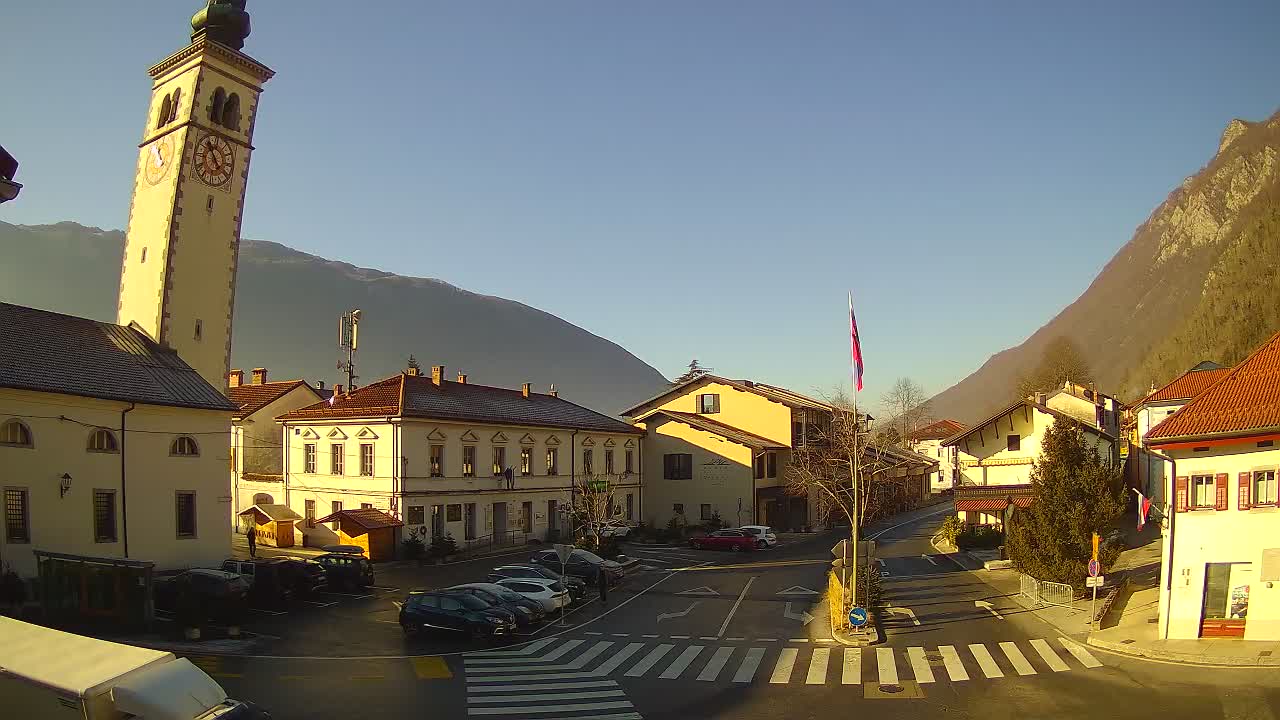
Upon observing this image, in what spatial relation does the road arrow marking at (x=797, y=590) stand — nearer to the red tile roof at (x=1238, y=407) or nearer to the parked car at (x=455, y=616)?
the parked car at (x=455, y=616)

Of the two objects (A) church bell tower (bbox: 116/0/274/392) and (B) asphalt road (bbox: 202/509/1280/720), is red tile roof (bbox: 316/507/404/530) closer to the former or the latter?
(A) church bell tower (bbox: 116/0/274/392)

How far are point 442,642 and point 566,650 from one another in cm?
395

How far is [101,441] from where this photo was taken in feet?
106

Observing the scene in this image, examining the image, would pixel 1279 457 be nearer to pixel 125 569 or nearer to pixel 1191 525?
pixel 1191 525

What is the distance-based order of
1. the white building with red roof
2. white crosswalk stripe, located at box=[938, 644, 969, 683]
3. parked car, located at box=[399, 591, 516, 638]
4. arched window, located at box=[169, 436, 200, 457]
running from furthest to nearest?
arched window, located at box=[169, 436, 200, 457]
parked car, located at box=[399, 591, 516, 638]
the white building with red roof
white crosswalk stripe, located at box=[938, 644, 969, 683]

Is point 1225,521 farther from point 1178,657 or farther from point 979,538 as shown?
point 979,538

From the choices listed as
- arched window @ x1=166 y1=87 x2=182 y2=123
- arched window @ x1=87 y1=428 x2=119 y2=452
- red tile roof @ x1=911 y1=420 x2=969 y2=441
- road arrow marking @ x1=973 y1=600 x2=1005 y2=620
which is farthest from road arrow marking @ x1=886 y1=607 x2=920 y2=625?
red tile roof @ x1=911 y1=420 x2=969 y2=441

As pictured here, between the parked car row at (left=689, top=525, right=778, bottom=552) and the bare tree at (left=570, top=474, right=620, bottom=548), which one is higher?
the bare tree at (left=570, top=474, right=620, bottom=548)

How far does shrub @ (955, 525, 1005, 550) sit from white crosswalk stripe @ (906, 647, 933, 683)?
24.9 meters

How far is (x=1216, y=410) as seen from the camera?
24.6m

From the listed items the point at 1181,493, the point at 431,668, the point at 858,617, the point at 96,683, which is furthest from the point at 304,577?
the point at 1181,493

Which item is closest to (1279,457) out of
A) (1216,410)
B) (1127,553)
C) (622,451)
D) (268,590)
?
(1216,410)

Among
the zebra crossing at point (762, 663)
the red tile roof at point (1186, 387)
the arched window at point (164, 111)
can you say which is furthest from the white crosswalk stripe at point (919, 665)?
the arched window at point (164, 111)

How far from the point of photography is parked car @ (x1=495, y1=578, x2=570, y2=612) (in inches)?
1190
